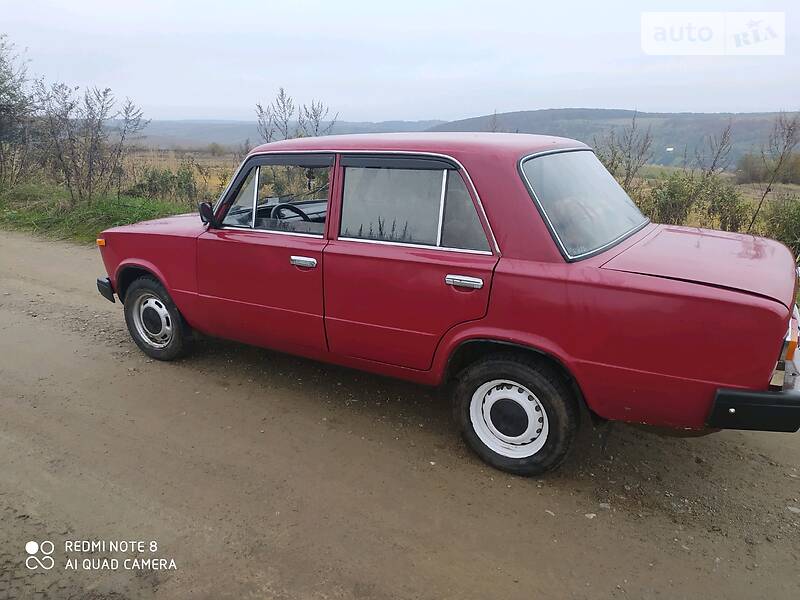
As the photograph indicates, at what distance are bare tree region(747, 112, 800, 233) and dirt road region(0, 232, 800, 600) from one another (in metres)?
4.89

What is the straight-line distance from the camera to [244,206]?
159 inches

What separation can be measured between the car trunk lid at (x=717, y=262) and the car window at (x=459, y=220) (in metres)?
0.68

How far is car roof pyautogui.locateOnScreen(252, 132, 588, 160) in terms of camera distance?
3162 millimetres

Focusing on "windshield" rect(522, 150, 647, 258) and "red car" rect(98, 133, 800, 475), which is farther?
"windshield" rect(522, 150, 647, 258)

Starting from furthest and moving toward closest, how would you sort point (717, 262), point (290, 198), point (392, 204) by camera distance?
1. point (290, 198)
2. point (392, 204)
3. point (717, 262)

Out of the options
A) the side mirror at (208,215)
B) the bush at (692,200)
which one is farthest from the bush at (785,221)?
the side mirror at (208,215)

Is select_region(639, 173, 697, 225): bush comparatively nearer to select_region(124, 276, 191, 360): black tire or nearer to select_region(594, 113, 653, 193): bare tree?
select_region(594, 113, 653, 193): bare tree

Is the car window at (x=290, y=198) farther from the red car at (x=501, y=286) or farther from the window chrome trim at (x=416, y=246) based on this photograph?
the window chrome trim at (x=416, y=246)

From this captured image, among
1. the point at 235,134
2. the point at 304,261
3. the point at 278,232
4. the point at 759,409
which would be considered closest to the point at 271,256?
the point at 278,232

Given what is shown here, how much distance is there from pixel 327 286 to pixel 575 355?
152 cm

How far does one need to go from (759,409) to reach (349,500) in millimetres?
1978

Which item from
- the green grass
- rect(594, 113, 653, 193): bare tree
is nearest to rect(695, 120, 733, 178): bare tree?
rect(594, 113, 653, 193): bare tree

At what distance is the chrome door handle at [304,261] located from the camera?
3.56 m

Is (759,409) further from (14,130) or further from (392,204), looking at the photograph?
(14,130)
